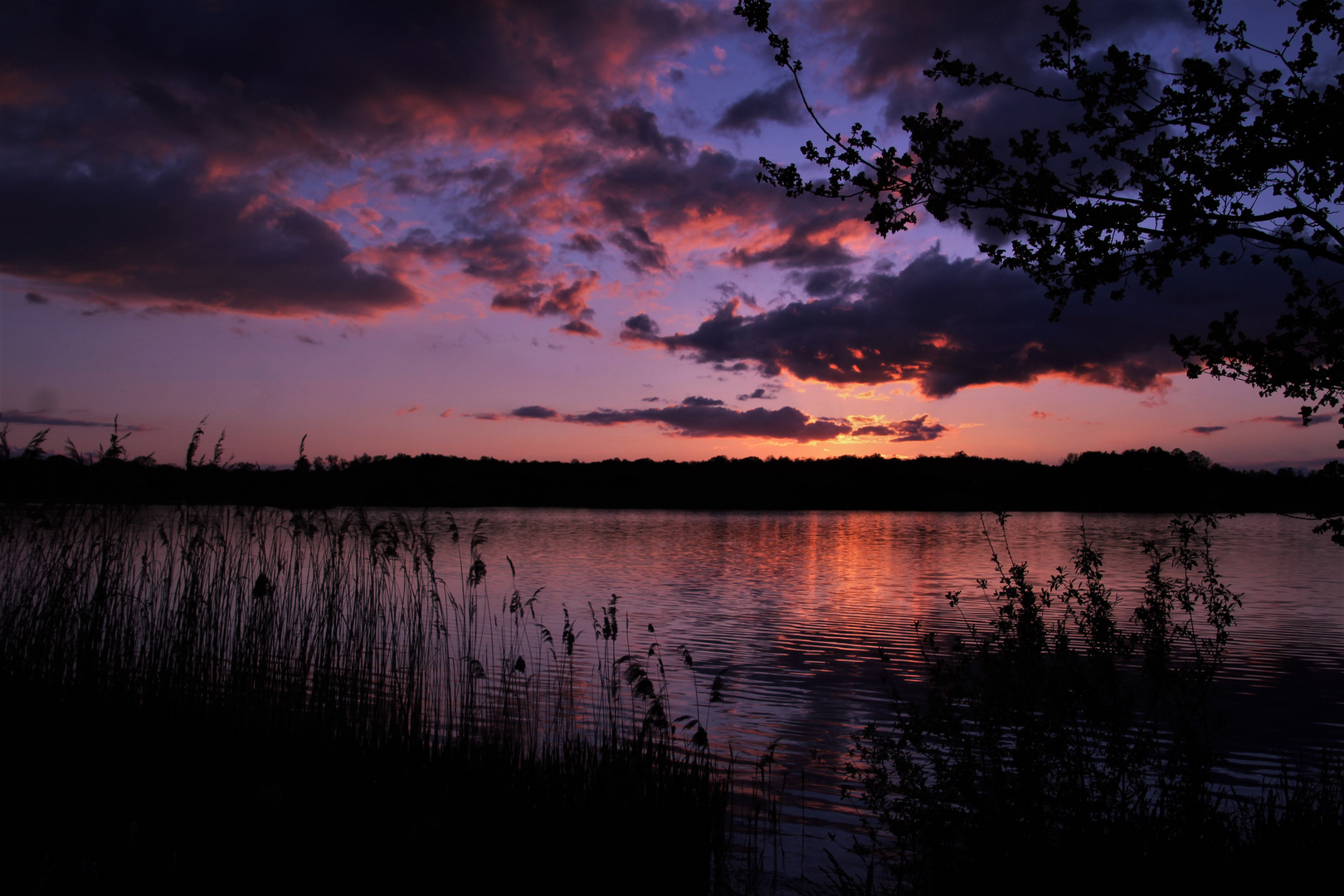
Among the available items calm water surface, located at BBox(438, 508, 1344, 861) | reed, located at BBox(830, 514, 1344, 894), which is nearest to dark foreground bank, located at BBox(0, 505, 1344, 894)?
reed, located at BBox(830, 514, 1344, 894)

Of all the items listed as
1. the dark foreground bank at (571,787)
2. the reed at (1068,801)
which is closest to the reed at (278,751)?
the dark foreground bank at (571,787)

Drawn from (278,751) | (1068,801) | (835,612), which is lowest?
(835,612)

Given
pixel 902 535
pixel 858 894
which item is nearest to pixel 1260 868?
pixel 858 894

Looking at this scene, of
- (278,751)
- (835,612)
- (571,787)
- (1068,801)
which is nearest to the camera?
(1068,801)

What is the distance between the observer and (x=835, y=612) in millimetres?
20938

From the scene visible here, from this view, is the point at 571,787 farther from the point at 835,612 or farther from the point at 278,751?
the point at 835,612

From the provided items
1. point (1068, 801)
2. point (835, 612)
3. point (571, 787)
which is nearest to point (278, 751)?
point (571, 787)

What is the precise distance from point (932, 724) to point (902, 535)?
51.5 meters

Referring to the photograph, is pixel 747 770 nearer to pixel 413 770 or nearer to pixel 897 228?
pixel 413 770

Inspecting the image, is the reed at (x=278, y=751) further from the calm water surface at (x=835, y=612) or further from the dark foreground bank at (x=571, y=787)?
the calm water surface at (x=835, y=612)

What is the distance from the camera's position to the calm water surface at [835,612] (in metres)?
10.0

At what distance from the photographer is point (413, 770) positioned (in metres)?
6.20

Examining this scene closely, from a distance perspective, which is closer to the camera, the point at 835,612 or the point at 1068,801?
the point at 1068,801

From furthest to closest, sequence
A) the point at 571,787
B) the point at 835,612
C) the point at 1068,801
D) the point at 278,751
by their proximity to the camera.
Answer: the point at 835,612, the point at 278,751, the point at 571,787, the point at 1068,801
